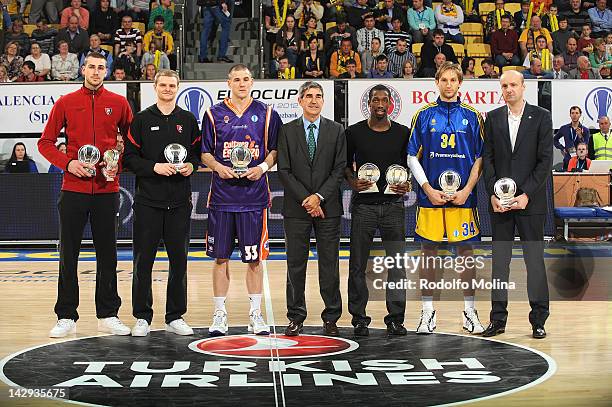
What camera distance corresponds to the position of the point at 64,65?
19.2 m

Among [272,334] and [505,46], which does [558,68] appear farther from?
[272,334]

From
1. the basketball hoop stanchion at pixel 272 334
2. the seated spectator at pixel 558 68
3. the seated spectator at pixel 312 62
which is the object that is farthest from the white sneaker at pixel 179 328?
the seated spectator at pixel 558 68

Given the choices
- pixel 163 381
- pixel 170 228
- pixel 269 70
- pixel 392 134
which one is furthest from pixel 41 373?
pixel 269 70

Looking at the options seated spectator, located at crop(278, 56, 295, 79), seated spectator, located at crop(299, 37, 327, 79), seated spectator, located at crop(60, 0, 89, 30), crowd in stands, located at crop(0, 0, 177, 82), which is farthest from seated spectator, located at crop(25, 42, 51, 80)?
seated spectator, located at crop(299, 37, 327, 79)

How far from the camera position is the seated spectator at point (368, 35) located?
2006 cm

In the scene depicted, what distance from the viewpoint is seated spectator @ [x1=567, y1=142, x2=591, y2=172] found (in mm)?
15828

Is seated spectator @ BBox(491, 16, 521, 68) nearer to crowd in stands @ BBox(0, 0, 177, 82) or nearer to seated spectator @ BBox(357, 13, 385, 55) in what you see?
seated spectator @ BBox(357, 13, 385, 55)

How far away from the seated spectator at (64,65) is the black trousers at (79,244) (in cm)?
1142

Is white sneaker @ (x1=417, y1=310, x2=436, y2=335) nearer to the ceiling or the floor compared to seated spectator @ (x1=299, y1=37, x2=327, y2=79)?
nearer to the floor

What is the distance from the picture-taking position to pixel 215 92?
1756 cm

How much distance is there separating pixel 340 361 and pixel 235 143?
2.29 metres

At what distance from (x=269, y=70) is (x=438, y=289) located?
14742mm

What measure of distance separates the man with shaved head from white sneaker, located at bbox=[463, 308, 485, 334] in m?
0.11

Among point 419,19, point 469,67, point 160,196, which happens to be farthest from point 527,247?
point 419,19
